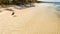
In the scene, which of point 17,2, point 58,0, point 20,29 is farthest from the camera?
point 58,0

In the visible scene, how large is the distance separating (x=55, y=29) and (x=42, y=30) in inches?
8.1

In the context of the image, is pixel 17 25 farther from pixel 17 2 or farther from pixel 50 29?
pixel 17 2

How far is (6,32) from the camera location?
5.46 feet

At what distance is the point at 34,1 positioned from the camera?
15.2 feet

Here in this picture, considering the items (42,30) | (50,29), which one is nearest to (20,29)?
(42,30)

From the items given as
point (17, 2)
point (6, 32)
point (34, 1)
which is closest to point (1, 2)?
point (17, 2)

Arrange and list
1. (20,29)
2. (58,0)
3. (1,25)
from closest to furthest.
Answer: (20,29), (1,25), (58,0)

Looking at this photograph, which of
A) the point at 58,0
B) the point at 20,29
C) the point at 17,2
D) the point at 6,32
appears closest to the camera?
the point at 6,32

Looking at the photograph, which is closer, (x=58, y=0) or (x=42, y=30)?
(x=42, y=30)

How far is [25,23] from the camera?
204 cm

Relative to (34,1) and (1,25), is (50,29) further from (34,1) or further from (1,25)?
(34,1)

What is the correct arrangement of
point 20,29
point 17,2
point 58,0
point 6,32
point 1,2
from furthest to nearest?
point 58,0 < point 17,2 < point 1,2 < point 20,29 < point 6,32

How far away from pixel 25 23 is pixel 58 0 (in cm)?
293

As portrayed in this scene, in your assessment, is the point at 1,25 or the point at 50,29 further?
the point at 1,25
